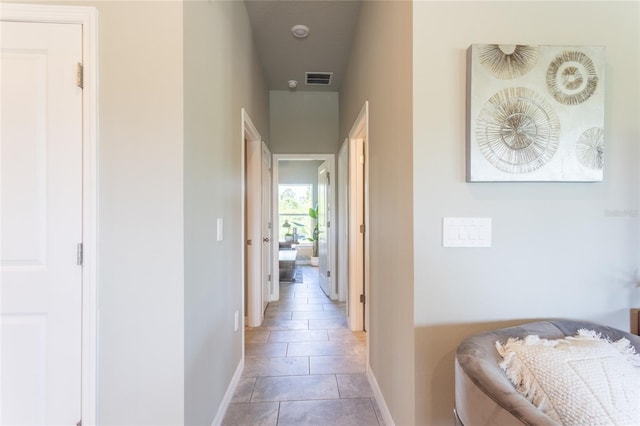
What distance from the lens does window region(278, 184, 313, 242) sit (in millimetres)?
7742

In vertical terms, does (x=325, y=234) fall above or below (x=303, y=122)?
below

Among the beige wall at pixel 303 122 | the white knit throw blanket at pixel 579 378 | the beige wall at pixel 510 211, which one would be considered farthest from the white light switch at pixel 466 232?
the beige wall at pixel 303 122

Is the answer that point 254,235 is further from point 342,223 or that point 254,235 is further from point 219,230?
point 219,230

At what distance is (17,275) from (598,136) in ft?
8.45

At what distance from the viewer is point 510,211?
130 centimetres

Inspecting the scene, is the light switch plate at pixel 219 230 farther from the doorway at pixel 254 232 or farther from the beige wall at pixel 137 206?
the doorway at pixel 254 232

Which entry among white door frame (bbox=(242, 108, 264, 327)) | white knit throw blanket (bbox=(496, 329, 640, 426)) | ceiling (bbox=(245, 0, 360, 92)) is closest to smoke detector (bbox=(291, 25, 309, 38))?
ceiling (bbox=(245, 0, 360, 92))

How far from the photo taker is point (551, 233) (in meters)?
1.32

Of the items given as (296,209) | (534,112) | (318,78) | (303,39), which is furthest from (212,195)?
(296,209)

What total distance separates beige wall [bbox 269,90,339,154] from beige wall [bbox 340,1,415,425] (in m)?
1.82

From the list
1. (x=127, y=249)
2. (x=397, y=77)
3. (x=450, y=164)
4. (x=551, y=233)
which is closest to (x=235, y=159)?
(x=127, y=249)

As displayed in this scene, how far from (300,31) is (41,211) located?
2373mm

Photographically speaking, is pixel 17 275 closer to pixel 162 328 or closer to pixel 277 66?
pixel 162 328

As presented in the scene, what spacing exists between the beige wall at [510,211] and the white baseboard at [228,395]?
1.13 m
